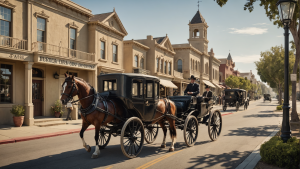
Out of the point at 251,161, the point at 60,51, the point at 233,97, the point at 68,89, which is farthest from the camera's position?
the point at 233,97

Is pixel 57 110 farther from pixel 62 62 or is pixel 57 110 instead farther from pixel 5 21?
pixel 5 21

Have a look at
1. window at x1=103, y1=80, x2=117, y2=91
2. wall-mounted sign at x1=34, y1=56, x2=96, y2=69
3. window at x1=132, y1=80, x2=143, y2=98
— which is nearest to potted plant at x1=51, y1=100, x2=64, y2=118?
wall-mounted sign at x1=34, y1=56, x2=96, y2=69

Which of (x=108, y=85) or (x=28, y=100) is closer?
(x=108, y=85)

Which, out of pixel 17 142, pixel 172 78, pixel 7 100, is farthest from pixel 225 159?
pixel 172 78

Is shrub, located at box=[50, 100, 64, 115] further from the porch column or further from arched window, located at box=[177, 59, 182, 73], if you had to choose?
arched window, located at box=[177, 59, 182, 73]

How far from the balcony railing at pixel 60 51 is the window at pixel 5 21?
160 cm

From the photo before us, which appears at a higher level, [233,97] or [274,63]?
[274,63]

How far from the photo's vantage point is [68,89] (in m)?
6.27

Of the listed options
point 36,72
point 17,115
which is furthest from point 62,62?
point 17,115

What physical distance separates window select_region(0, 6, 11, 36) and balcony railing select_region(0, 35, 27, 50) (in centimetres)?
46

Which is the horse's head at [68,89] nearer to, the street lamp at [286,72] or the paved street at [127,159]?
the paved street at [127,159]

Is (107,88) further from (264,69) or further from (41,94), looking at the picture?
(264,69)

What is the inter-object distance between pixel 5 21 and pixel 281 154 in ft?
50.2

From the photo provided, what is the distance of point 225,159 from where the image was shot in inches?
271
